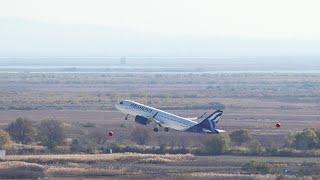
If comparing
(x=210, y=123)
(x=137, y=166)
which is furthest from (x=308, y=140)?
(x=137, y=166)

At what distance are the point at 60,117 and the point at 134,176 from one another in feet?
165

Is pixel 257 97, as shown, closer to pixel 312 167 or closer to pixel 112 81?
pixel 112 81

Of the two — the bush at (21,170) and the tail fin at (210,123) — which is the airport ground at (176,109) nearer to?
the bush at (21,170)

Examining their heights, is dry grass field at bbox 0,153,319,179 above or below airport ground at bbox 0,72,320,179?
below

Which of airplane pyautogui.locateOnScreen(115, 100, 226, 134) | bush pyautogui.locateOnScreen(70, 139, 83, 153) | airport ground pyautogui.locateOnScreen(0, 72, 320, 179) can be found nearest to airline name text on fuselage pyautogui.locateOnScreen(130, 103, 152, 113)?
airplane pyautogui.locateOnScreen(115, 100, 226, 134)

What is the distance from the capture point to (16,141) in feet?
251

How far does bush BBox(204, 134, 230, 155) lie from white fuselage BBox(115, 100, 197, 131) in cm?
338

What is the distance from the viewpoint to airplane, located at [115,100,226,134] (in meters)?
71.4

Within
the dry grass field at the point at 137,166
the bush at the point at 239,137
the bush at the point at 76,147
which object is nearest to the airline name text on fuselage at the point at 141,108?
the bush at the point at 239,137

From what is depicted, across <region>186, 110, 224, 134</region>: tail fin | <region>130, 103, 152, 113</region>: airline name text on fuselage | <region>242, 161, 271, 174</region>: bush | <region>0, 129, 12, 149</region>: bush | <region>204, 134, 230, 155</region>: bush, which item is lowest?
<region>242, 161, 271, 174</region>: bush

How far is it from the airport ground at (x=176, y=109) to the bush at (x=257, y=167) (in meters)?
0.60

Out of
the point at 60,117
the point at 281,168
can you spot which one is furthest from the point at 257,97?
the point at 281,168

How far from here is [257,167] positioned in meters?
56.7

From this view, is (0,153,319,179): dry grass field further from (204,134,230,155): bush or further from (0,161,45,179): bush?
(204,134,230,155): bush
